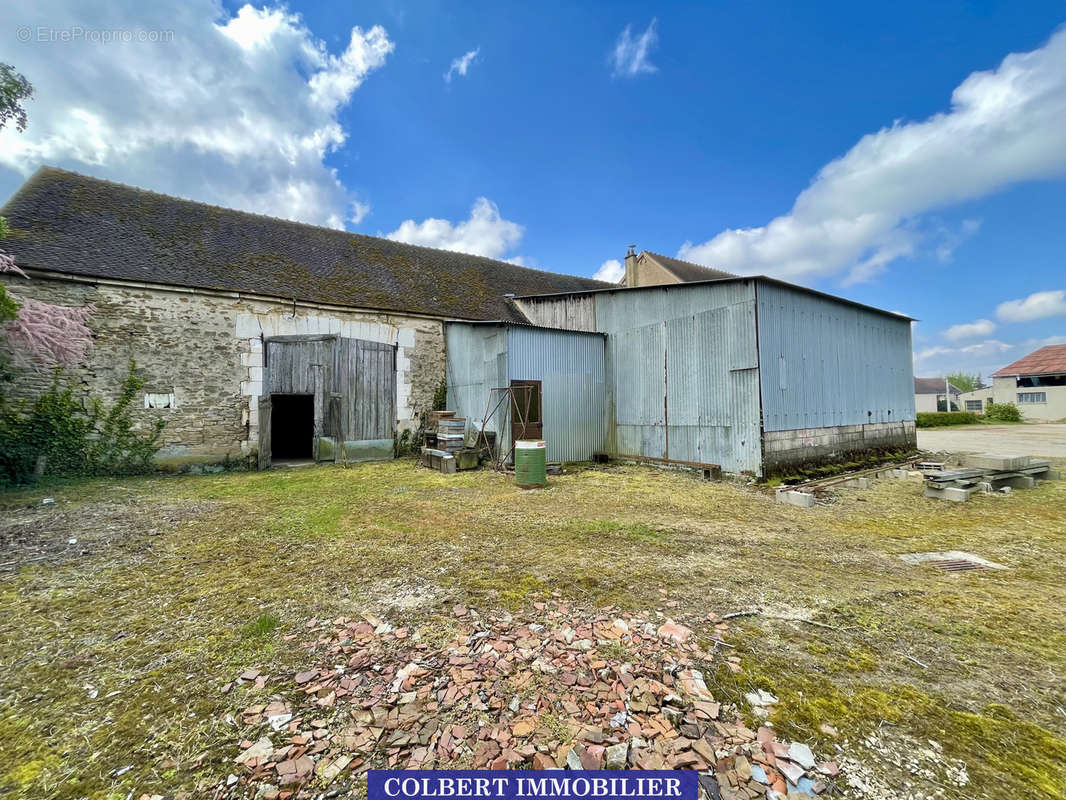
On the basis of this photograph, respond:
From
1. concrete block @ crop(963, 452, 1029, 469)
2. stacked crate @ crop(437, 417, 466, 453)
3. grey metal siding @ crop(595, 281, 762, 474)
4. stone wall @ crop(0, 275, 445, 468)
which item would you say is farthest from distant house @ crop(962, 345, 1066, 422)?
stone wall @ crop(0, 275, 445, 468)

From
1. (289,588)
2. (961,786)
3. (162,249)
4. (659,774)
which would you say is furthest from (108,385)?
(961,786)

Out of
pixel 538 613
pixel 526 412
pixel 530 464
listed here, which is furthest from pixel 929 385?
pixel 538 613

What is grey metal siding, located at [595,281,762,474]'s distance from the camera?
28.8ft

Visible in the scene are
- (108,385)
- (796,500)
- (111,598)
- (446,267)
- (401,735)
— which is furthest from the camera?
(446,267)

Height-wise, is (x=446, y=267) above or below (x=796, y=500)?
above

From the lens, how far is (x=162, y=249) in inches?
441

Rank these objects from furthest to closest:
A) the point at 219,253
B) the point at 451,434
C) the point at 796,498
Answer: the point at 219,253
the point at 451,434
the point at 796,498

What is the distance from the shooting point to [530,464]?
27.6ft

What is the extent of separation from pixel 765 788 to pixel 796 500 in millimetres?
6599

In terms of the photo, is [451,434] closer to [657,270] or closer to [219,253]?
[219,253]

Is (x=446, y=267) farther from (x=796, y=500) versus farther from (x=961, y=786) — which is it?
(x=961, y=786)

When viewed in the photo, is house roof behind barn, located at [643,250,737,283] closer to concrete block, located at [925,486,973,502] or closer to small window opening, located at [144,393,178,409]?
concrete block, located at [925,486,973,502]

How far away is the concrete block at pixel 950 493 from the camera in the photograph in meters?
7.02

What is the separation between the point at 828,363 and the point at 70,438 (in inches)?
710
